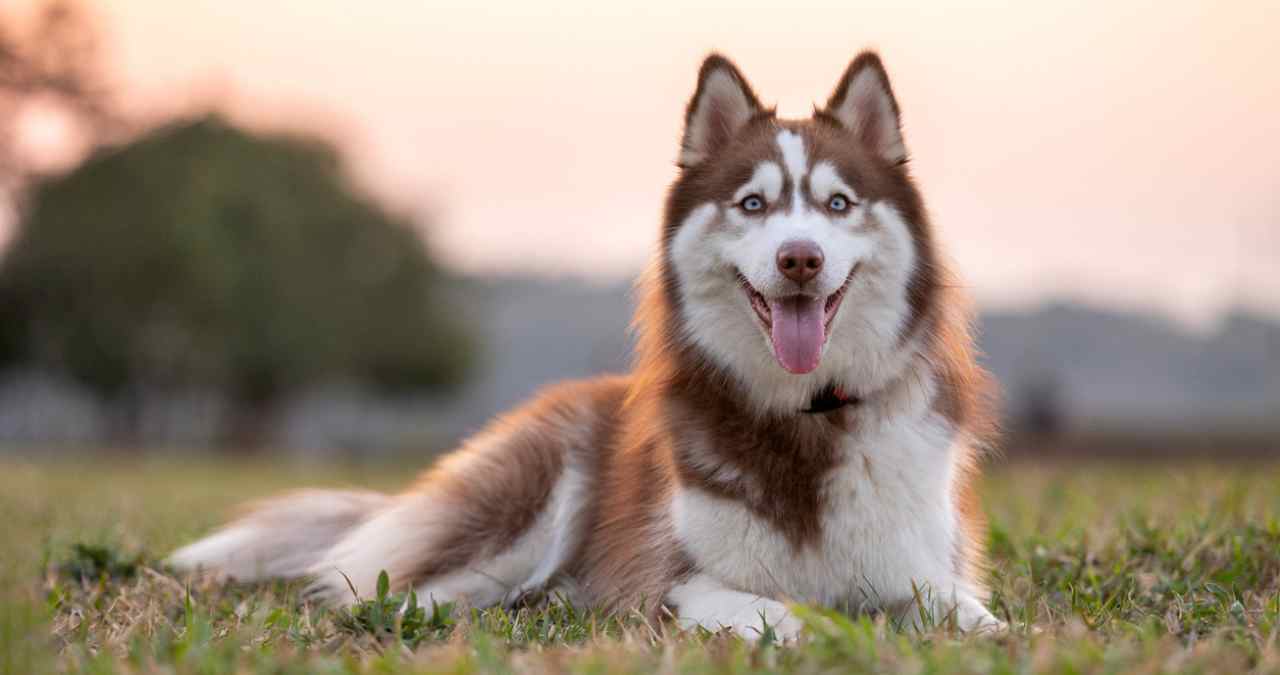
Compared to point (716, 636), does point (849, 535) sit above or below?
above

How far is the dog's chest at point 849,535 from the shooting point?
4.23m

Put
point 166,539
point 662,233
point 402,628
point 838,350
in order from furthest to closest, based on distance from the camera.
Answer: point 166,539 → point 662,233 → point 838,350 → point 402,628

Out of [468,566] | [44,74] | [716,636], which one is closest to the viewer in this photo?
[716,636]

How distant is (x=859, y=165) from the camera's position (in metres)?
4.53

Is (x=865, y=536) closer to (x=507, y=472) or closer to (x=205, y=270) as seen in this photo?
(x=507, y=472)

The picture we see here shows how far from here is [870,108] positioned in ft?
16.0

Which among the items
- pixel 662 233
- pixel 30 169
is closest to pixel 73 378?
pixel 30 169

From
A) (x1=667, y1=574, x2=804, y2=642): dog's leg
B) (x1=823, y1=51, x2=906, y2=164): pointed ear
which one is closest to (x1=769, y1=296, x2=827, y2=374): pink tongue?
(x1=667, y1=574, x2=804, y2=642): dog's leg

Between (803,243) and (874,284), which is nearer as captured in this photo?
(803,243)

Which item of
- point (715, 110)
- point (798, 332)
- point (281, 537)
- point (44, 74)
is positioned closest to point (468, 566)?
point (281, 537)

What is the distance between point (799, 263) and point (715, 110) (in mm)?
1086

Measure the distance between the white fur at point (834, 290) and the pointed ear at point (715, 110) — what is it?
16.2 inches

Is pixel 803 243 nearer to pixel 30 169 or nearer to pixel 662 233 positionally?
pixel 662 233

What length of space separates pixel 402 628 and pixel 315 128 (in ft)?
121
